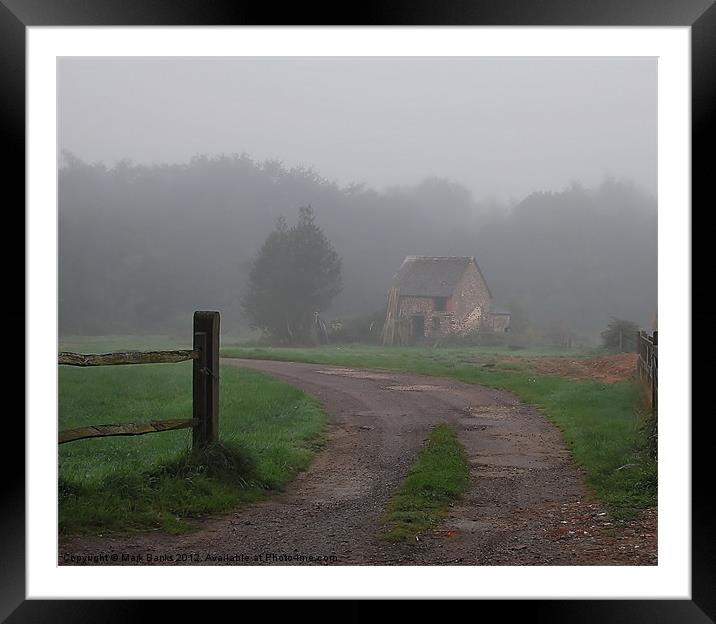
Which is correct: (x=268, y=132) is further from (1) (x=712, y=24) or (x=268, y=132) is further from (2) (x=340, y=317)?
(1) (x=712, y=24)

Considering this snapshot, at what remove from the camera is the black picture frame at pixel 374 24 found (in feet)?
11.9

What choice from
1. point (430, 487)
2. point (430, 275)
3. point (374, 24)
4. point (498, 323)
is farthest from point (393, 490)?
point (374, 24)

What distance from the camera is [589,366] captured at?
4.73 metres

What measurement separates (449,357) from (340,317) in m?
0.77

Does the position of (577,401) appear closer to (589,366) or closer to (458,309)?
(589,366)

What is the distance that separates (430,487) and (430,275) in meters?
1.35

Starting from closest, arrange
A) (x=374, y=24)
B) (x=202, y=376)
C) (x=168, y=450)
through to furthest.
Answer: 1. (x=374, y=24)
2. (x=168, y=450)
3. (x=202, y=376)

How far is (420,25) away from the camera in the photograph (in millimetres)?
3715

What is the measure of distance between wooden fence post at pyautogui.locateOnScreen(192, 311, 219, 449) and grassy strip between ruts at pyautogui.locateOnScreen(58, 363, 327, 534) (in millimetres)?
82

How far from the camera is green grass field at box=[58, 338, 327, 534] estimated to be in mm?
4246

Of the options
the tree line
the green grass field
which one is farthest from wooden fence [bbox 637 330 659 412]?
the green grass field

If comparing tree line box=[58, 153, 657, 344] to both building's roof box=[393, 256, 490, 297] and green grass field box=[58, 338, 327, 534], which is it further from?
green grass field box=[58, 338, 327, 534]

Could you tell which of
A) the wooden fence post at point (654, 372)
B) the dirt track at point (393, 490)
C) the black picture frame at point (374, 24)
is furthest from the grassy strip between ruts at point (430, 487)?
the wooden fence post at point (654, 372)

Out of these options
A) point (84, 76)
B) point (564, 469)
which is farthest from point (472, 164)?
point (84, 76)
